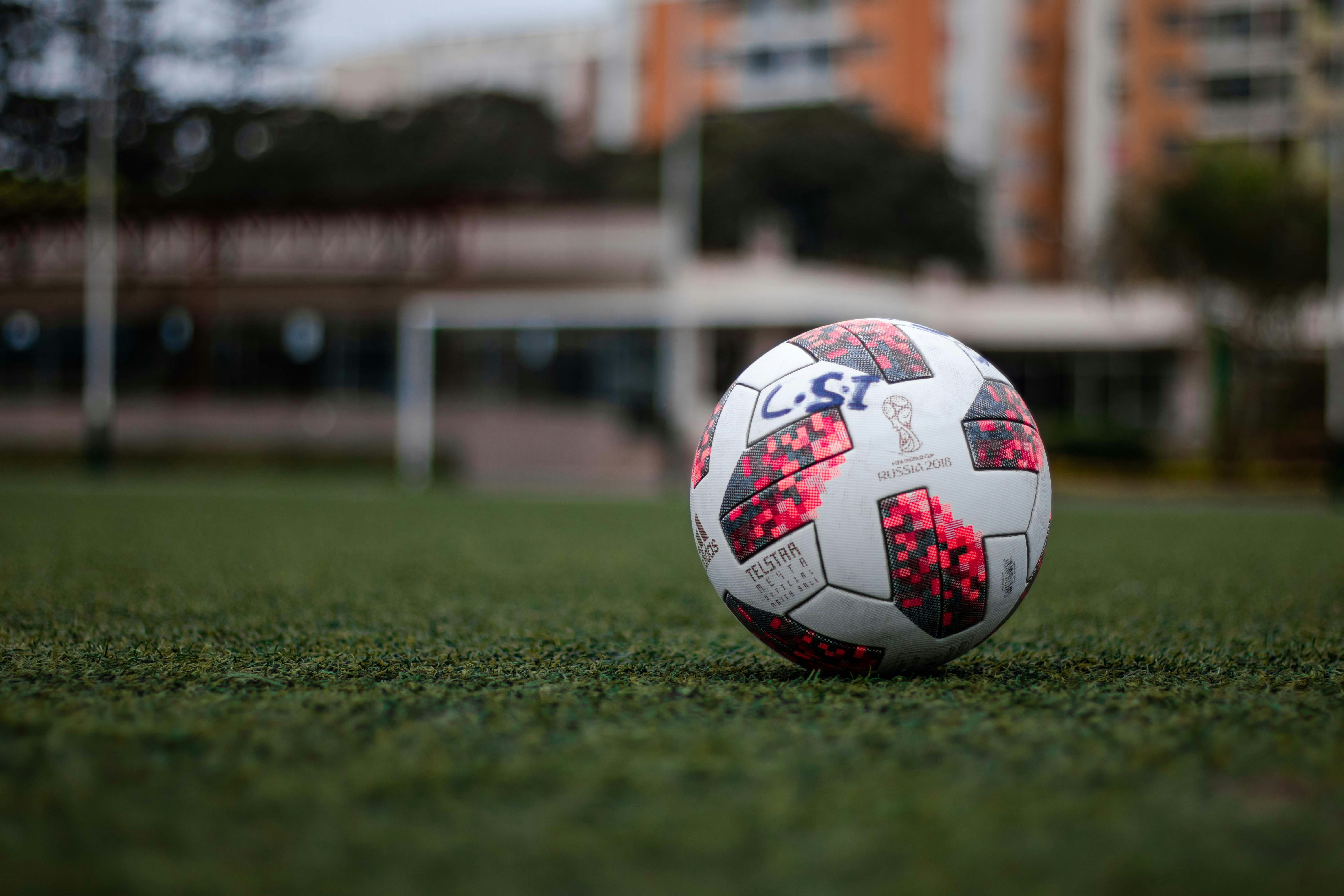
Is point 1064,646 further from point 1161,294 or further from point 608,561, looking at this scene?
point 1161,294

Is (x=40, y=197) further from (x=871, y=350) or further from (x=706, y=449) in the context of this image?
(x=871, y=350)

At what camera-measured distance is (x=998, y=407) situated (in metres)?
3.93

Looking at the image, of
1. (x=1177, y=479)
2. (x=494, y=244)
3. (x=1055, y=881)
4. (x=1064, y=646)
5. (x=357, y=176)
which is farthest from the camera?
(x=357, y=176)

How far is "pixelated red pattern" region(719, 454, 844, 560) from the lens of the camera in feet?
12.3

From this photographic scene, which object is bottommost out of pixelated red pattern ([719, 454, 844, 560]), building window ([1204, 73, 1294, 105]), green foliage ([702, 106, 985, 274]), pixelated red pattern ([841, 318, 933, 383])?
pixelated red pattern ([719, 454, 844, 560])

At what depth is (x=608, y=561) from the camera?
901 cm

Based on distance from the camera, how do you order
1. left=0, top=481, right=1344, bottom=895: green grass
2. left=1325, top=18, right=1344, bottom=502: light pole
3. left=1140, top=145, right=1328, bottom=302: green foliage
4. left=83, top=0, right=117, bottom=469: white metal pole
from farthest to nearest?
left=1140, top=145, right=1328, bottom=302: green foliage
left=83, top=0, right=117, bottom=469: white metal pole
left=1325, top=18, right=1344, bottom=502: light pole
left=0, top=481, right=1344, bottom=895: green grass

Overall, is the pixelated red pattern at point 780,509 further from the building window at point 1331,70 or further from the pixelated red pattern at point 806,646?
the building window at point 1331,70

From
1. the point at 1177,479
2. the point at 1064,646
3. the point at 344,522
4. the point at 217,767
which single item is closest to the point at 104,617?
the point at 217,767

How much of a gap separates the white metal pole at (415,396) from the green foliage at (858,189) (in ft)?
64.3

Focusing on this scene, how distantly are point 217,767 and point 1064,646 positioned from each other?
3182mm

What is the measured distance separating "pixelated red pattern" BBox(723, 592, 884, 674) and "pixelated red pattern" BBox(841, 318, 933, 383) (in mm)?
766

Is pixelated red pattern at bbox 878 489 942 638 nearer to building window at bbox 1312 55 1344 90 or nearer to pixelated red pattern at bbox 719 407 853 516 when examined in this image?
pixelated red pattern at bbox 719 407 853 516

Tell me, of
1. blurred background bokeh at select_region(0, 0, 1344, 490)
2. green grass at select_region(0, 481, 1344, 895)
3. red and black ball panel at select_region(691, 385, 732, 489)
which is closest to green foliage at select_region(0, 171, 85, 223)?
blurred background bokeh at select_region(0, 0, 1344, 490)
